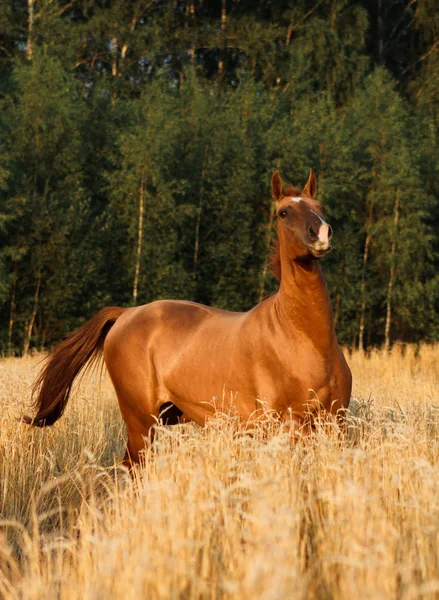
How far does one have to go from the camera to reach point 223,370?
5.68 metres

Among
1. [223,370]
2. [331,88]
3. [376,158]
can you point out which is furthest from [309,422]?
[331,88]

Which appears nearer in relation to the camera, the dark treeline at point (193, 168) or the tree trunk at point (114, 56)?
the dark treeline at point (193, 168)

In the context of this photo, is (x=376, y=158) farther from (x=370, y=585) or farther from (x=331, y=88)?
(x=370, y=585)

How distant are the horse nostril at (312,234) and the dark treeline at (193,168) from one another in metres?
16.8

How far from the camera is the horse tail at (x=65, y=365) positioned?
21.7 feet

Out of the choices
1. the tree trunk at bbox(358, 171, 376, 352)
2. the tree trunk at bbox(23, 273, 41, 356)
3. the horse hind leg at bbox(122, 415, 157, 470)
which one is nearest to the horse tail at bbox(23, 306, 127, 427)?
the horse hind leg at bbox(122, 415, 157, 470)

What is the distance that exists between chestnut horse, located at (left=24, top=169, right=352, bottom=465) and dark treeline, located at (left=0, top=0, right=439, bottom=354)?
14931 millimetres

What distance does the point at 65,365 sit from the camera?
6773 millimetres

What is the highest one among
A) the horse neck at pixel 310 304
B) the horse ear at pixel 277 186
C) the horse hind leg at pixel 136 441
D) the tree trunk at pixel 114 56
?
the tree trunk at pixel 114 56

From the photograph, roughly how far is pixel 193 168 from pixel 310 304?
21.2 metres

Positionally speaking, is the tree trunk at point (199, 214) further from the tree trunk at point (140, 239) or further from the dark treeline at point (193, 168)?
the tree trunk at point (140, 239)

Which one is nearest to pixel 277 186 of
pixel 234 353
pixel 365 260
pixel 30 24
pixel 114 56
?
pixel 234 353

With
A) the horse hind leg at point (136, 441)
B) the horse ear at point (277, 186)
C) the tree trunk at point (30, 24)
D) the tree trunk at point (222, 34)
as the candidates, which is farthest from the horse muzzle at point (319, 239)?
the tree trunk at point (222, 34)

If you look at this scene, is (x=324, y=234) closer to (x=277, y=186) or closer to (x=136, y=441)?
(x=277, y=186)
